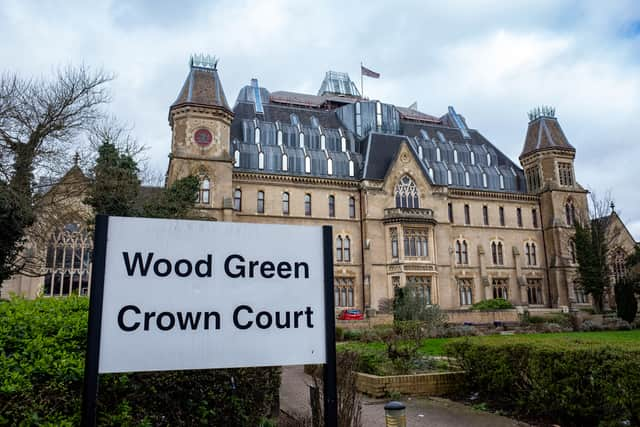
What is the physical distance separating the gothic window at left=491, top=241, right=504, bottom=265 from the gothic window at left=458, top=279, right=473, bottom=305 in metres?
3.67

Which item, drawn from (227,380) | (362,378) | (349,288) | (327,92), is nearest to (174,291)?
(227,380)

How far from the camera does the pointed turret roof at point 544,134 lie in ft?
170

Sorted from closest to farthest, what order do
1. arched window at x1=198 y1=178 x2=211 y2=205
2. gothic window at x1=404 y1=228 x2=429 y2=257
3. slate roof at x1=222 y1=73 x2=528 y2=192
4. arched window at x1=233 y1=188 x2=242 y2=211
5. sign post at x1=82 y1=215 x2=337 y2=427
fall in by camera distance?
sign post at x1=82 y1=215 x2=337 y2=427 < arched window at x1=198 y1=178 x2=211 y2=205 < arched window at x1=233 y1=188 x2=242 y2=211 < gothic window at x1=404 y1=228 x2=429 y2=257 < slate roof at x1=222 y1=73 x2=528 y2=192

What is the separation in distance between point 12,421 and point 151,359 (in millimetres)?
1555

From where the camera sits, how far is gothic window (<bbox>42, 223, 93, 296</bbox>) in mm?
Answer: 38812

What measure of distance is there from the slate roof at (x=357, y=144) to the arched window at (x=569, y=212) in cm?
461

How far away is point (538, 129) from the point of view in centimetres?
5353

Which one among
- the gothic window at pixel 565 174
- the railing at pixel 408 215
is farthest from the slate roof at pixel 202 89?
the gothic window at pixel 565 174

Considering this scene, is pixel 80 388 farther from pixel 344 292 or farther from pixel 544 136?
pixel 544 136

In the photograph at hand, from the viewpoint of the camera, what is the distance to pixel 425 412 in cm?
972

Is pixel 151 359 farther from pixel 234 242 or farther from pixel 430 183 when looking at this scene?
pixel 430 183

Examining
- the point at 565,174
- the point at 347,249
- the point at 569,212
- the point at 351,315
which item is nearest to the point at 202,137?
the point at 347,249

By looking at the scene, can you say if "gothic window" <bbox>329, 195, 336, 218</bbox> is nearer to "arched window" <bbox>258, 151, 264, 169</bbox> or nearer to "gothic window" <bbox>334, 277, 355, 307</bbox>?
"gothic window" <bbox>334, 277, 355, 307</bbox>


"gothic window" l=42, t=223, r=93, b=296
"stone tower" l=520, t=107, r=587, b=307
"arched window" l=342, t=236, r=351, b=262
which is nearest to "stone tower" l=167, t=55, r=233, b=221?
"gothic window" l=42, t=223, r=93, b=296
